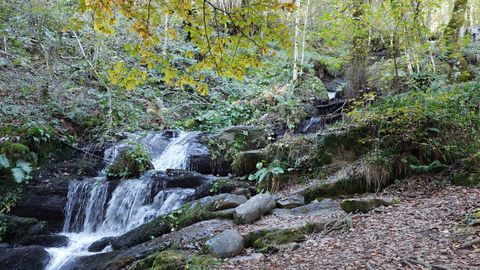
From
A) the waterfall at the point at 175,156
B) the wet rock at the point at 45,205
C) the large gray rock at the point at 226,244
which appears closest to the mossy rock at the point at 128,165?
the waterfall at the point at 175,156

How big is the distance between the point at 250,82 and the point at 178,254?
446 inches

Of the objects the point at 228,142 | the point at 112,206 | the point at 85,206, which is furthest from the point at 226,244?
the point at 228,142

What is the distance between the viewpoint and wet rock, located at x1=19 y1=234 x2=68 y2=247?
7039 mm

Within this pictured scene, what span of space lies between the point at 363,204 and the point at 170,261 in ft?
9.63

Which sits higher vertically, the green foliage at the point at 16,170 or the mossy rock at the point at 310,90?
the mossy rock at the point at 310,90

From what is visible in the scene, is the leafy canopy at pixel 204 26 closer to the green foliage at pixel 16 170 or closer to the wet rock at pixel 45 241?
the wet rock at pixel 45 241

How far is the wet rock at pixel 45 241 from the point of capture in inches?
277

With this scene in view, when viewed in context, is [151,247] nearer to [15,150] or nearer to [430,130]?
[430,130]

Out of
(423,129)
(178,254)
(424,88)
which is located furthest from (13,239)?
(424,88)

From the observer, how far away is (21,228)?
7.38m

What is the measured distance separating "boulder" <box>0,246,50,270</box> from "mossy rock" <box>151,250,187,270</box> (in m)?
2.84

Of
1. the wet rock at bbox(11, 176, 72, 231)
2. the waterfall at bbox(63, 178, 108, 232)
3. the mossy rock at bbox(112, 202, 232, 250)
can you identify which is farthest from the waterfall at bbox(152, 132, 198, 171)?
the mossy rock at bbox(112, 202, 232, 250)

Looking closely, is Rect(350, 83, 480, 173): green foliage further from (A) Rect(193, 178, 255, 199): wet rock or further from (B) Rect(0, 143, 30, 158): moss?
(B) Rect(0, 143, 30, 158): moss

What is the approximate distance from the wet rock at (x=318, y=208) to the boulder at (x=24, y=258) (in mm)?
4559
